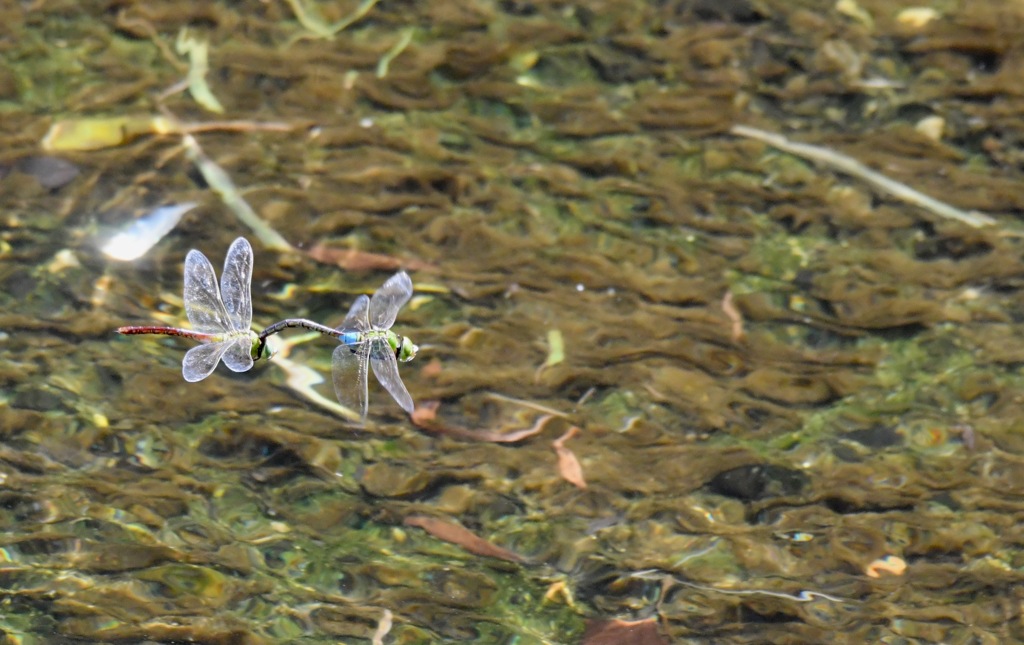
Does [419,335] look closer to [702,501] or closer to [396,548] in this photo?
[396,548]

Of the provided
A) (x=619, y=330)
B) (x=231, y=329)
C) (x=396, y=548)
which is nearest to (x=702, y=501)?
(x=619, y=330)

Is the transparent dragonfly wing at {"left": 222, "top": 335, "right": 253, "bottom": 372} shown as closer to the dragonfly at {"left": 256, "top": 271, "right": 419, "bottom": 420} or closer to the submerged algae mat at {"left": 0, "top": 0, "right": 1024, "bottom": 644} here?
the dragonfly at {"left": 256, "top": 271, "right": 419, "bottom": 420}

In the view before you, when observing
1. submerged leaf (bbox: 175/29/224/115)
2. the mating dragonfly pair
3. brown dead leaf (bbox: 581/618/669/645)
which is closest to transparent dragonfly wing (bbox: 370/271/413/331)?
the mating dragonfly pair

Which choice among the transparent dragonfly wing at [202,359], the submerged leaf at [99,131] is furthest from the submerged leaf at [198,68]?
the transparent dragonfly wing at [202,359]

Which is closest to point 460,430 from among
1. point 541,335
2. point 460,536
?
point 460,536

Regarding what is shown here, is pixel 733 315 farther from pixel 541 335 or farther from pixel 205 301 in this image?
pixel 205 301

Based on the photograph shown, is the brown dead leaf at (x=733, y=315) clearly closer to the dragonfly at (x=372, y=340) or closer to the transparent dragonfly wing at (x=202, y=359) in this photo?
the dragonfly at (x=372, y=340)
